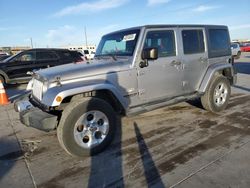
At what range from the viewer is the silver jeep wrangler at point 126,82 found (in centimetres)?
362

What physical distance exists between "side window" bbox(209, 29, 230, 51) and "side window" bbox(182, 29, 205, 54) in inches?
14.3

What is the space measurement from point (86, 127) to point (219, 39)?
13.3 ft

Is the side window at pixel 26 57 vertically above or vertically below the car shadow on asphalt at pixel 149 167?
above

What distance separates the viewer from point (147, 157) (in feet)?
12.0

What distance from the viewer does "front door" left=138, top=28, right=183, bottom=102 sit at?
4473 millimetres

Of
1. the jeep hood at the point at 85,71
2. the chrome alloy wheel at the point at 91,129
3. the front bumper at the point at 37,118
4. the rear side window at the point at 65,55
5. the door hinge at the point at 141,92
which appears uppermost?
the rear side window at the point at 65,55

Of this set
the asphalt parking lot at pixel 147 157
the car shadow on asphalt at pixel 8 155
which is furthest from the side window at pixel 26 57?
the car shadow on asphalt at pixel 8 155

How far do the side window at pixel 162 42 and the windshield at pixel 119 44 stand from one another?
0.90 feet

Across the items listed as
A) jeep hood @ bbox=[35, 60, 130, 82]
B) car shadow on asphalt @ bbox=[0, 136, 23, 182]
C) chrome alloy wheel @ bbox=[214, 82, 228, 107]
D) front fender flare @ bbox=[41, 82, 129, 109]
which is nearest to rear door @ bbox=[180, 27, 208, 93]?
chrome alloy wheel @ bbox=[214, 82, 228, 107]

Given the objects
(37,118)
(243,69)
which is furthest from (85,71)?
(243,69)

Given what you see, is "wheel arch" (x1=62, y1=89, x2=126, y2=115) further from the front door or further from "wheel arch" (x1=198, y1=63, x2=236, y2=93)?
"wheel arch" (x1=198, y1=63, x2=236, y2=93)

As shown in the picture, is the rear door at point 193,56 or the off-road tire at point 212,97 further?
the off-road tire at point 212,97

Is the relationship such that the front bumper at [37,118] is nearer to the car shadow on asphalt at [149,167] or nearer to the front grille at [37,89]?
the front grille at [37,89]

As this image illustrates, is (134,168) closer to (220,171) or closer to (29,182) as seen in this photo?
(220,171)
